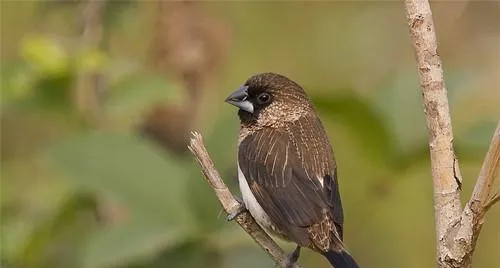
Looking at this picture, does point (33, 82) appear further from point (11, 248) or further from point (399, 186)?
point (399, 186)

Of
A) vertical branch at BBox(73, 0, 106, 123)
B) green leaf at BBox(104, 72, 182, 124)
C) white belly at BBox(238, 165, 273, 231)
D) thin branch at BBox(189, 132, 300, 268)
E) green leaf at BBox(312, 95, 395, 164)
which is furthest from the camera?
vertical branch at BBox(73, 0, 106, 123)

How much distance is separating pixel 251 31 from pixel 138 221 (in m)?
2.89

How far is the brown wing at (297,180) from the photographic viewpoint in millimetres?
3049

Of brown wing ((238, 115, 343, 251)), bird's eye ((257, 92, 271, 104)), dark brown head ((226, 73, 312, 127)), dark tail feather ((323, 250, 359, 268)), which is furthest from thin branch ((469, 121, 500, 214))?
bird's eye ((257, 92, 271, 104))

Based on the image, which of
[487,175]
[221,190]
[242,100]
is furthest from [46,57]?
[487,175]

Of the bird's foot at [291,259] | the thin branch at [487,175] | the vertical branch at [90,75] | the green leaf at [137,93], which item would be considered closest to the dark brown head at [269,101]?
the bird's foot at [291,259]

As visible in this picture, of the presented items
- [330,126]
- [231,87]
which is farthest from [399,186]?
[231,87]

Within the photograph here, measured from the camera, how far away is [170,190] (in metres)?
4.35

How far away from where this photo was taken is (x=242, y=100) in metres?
3.59

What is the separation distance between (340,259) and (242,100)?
0.82 metres

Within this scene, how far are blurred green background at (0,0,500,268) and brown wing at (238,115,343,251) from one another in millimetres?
598

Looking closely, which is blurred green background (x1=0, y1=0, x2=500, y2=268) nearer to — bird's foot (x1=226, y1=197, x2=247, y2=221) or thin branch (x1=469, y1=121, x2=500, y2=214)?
bird's foot (x1=226, y1=197, x2=247, y2=221)

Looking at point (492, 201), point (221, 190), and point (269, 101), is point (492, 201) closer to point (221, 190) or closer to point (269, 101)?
point (221, 190)

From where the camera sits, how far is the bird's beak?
3553 mm
